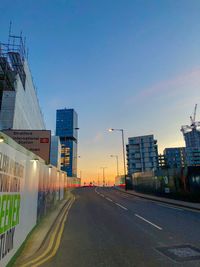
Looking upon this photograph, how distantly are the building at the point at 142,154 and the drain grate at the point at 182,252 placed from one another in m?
130

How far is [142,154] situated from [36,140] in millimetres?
123536

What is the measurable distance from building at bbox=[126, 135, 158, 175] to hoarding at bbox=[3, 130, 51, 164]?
12241 cm

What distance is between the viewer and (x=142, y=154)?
136500 mm

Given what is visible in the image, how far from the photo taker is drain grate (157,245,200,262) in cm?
610

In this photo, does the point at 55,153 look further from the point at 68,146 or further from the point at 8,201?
the point at 68,146

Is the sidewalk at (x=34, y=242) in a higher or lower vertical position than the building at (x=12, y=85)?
lower

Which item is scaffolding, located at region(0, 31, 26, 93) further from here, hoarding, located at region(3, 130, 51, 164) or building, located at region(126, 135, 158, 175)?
building, located at region(126, 135, 158, 175)

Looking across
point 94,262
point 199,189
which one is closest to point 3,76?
A: point 199,189

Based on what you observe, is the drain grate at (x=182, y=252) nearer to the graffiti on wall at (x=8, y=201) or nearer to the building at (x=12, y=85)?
the graffiti on wall at (x=8, y=201)

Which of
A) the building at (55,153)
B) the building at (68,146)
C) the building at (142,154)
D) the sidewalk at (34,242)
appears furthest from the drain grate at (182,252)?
the building at (68,146)

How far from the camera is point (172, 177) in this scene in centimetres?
2477

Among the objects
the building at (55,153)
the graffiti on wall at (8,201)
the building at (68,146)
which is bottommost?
the graffiti on wall at (8,201)

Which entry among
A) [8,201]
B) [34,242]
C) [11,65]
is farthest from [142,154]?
[8,201]

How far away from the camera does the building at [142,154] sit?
443 ft
